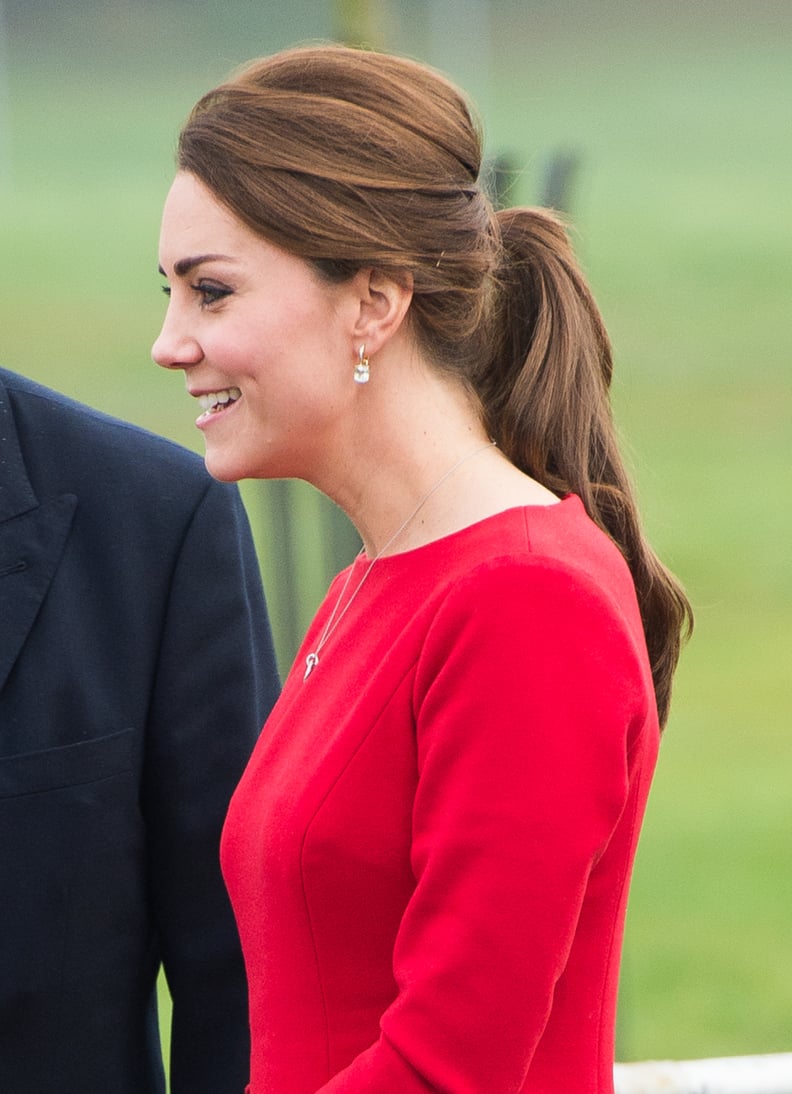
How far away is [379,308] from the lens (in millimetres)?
1272

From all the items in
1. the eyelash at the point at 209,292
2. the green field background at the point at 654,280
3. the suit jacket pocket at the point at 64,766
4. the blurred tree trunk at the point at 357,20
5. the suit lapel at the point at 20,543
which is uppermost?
the eyelash at the point at 209,292

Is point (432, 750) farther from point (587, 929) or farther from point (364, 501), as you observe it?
point (364, 501)

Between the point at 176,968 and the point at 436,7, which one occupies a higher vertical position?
the point at 436,7

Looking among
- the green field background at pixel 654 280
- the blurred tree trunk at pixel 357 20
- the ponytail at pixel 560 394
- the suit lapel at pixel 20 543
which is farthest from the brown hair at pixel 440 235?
the blurred tree trunk at pixel 357 20

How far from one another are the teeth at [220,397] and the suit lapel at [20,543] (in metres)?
0.29

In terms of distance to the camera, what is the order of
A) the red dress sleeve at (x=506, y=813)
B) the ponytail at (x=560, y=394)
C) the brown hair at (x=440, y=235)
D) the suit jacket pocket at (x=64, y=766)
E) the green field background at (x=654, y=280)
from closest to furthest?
the red dress sleeve at (x=506, y=813) < the brown hair at (x=440, y=235) < the ponytail at (x=560, y=394) < the suit jacket pocket at (x=64, y=766) < the green field background at (x=654, y=280)

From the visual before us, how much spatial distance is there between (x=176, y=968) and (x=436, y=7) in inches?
99.1

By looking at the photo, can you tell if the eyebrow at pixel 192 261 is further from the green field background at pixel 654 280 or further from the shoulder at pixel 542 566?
the green field background at pixel 654 280

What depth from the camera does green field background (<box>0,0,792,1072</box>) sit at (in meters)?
3.65

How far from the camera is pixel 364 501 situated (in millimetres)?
1350

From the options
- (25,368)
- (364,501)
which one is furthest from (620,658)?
(25,368)

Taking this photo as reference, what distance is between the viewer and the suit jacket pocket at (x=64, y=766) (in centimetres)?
149

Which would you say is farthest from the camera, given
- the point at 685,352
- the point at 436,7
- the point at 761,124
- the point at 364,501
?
the point at 685,352

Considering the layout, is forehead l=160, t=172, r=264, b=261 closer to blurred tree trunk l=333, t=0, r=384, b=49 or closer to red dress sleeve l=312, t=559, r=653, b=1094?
red dress sleeve l=312, t=559, r=653, b=1094
